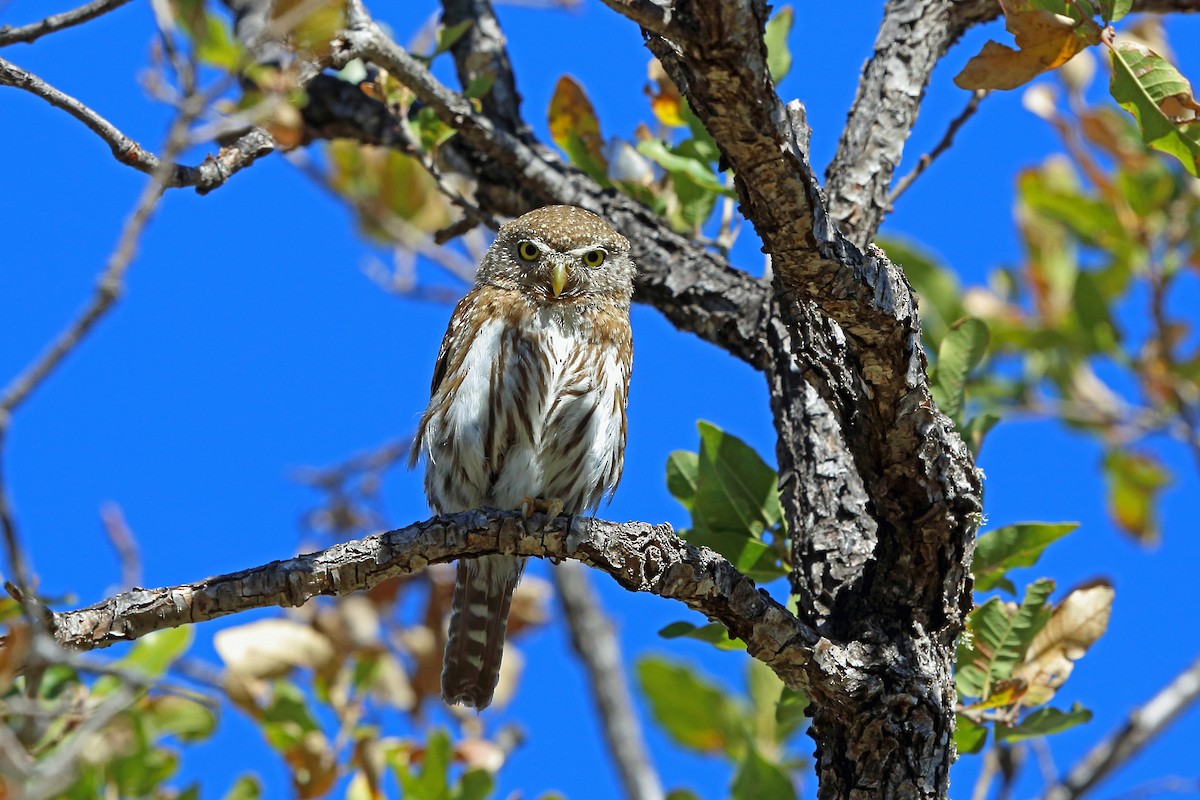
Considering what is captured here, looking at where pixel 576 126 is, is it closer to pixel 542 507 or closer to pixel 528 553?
pixel 542 507

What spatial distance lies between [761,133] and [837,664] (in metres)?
1.31

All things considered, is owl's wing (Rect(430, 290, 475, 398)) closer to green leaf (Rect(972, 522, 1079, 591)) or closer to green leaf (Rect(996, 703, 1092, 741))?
green leaf (Rect(972, 522, 1079, 591))

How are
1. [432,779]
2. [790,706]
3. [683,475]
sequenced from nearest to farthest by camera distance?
1. [790,706]
2. [683,475]
3. [432,779]

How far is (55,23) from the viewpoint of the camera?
3418 mm

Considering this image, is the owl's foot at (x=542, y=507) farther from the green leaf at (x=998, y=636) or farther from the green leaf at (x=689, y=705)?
the green leaf at (x=689, y=705)

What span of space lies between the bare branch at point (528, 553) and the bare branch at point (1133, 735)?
23.3 inches

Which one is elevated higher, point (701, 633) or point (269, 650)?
point (269, 650)

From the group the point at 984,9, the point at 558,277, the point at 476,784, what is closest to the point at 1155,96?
the point at 984,9

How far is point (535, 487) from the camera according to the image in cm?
449

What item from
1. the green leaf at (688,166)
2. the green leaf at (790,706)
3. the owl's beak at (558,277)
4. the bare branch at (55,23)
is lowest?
the green leaf at (790,706)

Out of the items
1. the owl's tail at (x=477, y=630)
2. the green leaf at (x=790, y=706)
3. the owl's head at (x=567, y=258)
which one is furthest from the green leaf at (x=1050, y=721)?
the owl's head at (x=567, y=258)

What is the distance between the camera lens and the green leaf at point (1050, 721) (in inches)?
145

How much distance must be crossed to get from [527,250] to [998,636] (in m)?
2.21

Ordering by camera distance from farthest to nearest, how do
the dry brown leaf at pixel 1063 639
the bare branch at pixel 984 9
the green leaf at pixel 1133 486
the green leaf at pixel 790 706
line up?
the green leaf at pixel 1133 486 < the bare branch at pixel 984 9 < the green leaf at pixel 790 706 < the dry brown leaf at pixel 1063 639
